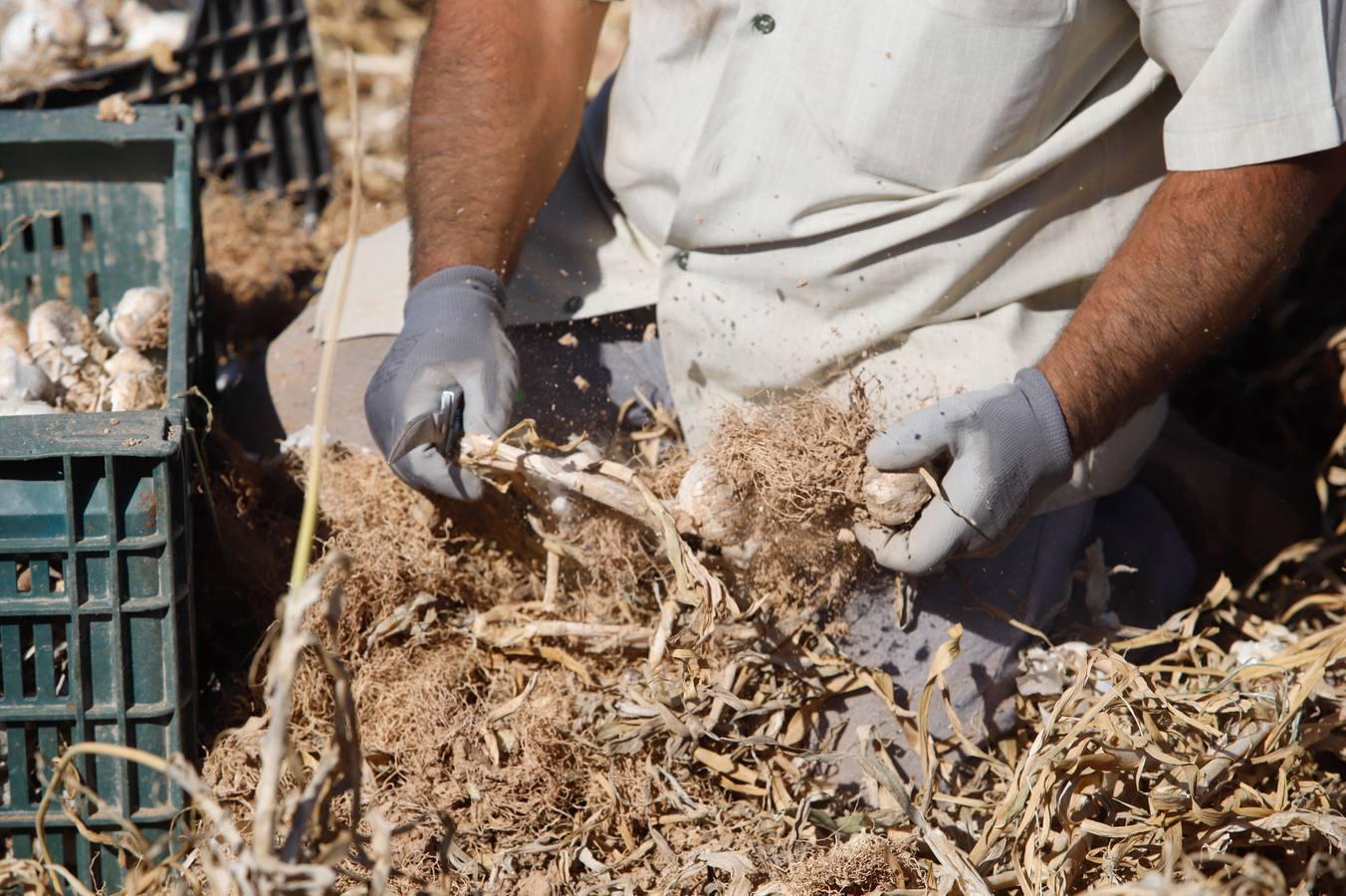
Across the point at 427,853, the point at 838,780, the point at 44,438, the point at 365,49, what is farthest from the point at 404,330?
the point at 365,49

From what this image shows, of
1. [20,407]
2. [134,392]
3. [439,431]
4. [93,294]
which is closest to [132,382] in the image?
[134,392]

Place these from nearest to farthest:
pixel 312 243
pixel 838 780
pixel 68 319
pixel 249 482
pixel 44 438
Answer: pixel 44 438, pixel 838 780, pixel 249 482, pixel 68 319, pixel 312 243

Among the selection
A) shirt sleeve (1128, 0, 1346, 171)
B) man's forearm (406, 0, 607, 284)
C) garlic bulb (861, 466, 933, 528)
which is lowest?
garlic bulb (861, 466, 933, 528)

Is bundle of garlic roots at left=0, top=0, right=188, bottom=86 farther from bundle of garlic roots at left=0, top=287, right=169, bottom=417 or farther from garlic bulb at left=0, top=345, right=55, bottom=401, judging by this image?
garlic bulb at left=0, top=345, right=55, bottom=401

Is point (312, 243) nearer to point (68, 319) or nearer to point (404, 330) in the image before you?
point (68, 319)

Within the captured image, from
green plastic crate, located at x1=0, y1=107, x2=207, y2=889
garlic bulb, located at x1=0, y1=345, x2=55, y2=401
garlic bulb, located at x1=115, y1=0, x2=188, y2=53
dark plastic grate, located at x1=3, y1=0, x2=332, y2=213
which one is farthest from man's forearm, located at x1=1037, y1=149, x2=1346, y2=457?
garlic bulb, located at x1=115, y1=0, x2=188, y2=53

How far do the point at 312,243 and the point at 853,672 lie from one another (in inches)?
52.3

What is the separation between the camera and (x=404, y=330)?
1316mm

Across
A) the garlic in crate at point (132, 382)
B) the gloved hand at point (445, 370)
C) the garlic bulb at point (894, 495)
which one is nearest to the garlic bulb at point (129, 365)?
the garlic in crate at point (132, 382)

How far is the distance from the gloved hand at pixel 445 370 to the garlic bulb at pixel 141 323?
362 mm

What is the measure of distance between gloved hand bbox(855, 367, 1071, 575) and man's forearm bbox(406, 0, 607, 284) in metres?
0.59

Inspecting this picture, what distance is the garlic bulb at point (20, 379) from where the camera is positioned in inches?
51.1

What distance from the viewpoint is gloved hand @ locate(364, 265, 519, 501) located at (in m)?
1.18

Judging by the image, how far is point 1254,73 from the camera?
1.05 m
